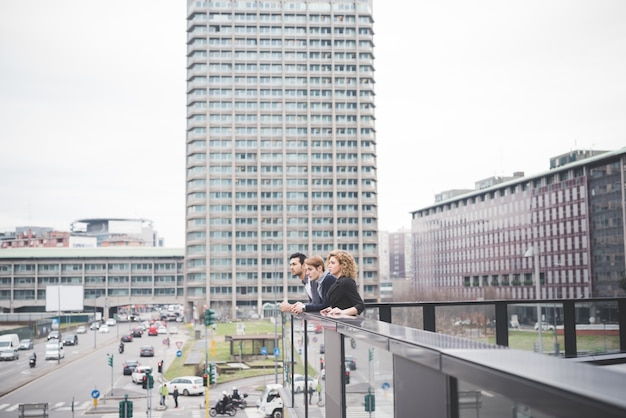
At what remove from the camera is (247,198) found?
128 meters

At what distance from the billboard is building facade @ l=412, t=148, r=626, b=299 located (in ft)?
233

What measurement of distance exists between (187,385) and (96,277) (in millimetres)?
90351

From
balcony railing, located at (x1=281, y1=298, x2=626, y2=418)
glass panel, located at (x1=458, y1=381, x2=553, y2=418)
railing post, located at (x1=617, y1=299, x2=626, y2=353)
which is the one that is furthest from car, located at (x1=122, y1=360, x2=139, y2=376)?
glass panel, located at (x1=458, y1=381, x2=553, y2=418)

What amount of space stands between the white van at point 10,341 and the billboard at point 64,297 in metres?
16.4

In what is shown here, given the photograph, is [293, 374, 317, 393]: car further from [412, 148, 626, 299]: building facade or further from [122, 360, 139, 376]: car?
[412, 148, 626, 299]: building facade

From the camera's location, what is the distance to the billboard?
10762 centimetres

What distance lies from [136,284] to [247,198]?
32520 mm

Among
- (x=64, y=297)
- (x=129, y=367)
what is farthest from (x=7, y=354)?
(x=64, y=297)

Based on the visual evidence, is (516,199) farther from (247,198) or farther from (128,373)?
(128,373)

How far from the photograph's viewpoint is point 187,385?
55.8 meters

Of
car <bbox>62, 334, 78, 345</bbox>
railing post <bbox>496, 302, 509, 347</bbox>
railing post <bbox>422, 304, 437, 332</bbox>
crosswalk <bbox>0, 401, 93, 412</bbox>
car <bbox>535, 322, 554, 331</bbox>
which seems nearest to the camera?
railing post <bbox>422, 304, 437, 332</bbox>

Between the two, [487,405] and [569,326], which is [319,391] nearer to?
[487,405]

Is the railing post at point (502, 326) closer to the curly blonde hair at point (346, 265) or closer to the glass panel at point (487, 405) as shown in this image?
the curly blonde hair at point (346, 265)

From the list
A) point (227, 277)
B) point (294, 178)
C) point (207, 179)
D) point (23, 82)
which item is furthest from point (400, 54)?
point (23, 82)
